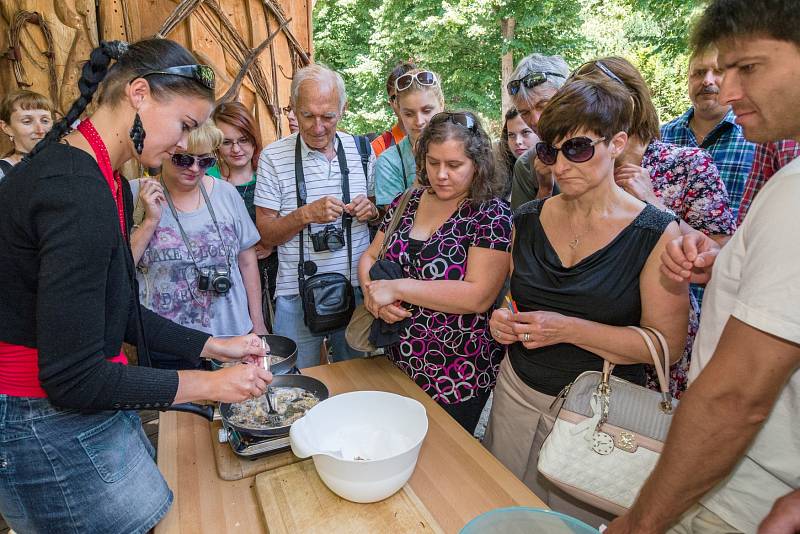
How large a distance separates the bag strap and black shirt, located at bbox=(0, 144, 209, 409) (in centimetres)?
115

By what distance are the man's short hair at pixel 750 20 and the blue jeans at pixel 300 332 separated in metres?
1.95

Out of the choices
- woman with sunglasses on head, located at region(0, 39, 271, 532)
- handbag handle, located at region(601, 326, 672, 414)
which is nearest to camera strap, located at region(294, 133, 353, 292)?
woman with sunglasses on head, located at region(0, 39, 271, 532)

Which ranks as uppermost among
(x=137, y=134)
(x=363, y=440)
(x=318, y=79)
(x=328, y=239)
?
(x=318, y=79)

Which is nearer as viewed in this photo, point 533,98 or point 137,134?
point 137,134

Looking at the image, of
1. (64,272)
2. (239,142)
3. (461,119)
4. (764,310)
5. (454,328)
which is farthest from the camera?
(239,142)

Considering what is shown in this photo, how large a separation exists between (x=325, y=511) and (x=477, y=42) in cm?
1192

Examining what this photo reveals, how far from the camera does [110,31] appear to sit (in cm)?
328

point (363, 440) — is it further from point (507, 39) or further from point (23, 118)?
point (507, 39)

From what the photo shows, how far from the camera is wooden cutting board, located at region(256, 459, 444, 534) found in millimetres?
1098

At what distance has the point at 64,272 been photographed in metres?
0.94

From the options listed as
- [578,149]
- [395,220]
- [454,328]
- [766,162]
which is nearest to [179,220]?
[395,220]

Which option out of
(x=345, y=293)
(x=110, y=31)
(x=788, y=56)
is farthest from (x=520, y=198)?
(x=110, y=31)

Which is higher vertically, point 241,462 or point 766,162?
point 766,162

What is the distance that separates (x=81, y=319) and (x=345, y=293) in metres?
1.50
